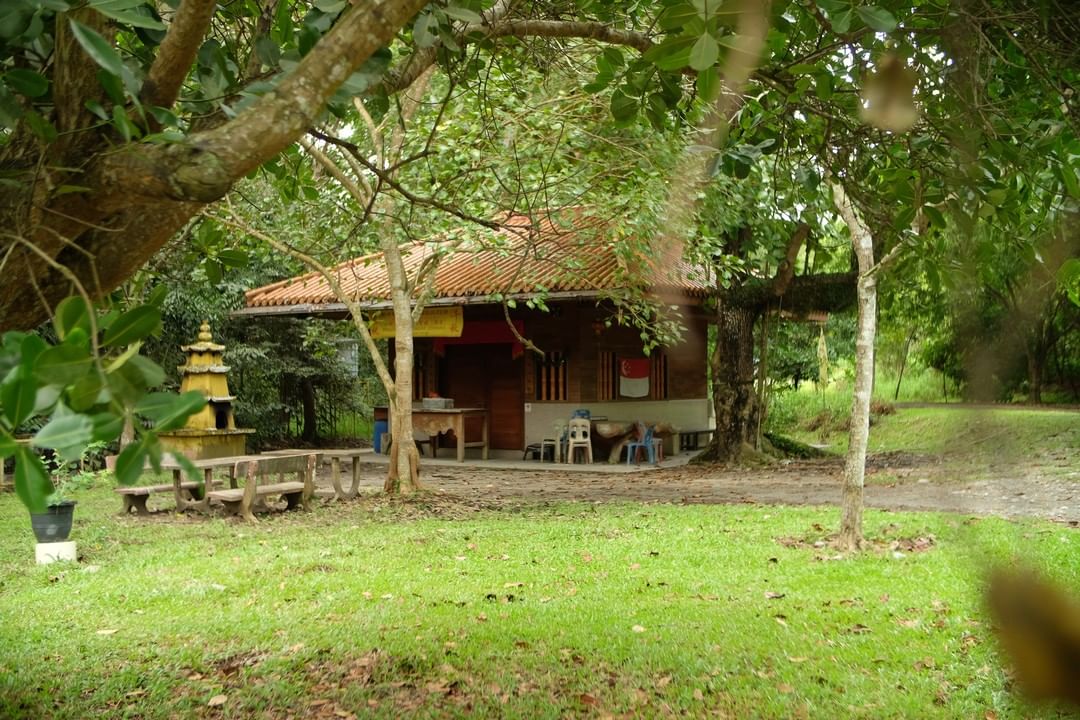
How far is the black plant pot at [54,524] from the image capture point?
8148mm

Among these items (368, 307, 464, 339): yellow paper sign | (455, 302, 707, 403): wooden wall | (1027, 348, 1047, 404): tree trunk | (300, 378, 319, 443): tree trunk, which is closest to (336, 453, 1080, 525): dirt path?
(455, 302, 707, 403): wooden wall

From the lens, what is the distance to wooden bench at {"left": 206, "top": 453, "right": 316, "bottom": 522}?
34.6 ft

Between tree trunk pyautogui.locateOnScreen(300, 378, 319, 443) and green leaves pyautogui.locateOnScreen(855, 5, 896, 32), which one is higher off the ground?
green leaves pyautogui.locateOnScreen(855, 5, 896, 32)

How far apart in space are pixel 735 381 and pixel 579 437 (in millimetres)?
2784

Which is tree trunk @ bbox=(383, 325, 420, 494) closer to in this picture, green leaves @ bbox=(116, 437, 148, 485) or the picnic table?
the picnic table

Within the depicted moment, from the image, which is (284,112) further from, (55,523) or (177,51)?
(55,523)

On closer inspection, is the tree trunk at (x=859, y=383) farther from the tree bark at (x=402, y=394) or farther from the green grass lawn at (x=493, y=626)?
the tree bark at (x=402, y=394)

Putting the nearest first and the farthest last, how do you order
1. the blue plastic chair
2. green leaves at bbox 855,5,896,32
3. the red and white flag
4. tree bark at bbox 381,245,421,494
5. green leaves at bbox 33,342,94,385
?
green leaves at bbox 33,342,94,385
green leaves at bbox 855,5,896,32
tree bark at bbox 381,245,421,494
the blue plastic chair
the red and white flag

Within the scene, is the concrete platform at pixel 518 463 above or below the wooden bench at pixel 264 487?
below

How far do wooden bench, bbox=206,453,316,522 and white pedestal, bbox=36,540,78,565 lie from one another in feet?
7.72

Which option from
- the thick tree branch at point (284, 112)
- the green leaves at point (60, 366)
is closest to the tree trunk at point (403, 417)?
the thick tree branch at point (284, 112)

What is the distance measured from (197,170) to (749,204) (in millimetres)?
11743

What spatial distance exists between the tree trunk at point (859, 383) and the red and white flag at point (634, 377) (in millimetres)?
9565

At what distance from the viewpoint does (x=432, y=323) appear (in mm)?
16797
